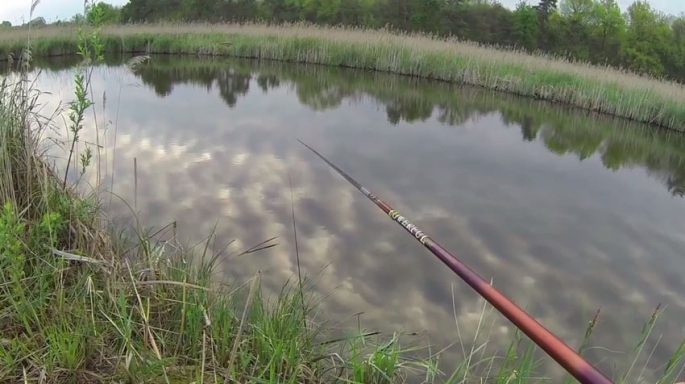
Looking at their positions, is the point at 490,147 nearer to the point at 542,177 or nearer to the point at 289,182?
the point at 542,177

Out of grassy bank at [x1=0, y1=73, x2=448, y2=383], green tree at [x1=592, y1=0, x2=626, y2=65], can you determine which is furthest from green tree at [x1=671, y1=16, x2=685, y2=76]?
grassy bank at [x1=0, y1=73, x2=448, y2=383]

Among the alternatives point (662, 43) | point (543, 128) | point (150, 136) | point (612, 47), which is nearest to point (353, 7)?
point (612, 47)

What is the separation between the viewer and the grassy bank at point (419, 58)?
10.7m

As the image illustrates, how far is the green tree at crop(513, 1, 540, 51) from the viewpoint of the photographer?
103ft

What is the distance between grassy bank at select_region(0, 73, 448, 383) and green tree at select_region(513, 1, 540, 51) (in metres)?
32.7

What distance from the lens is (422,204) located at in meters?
4.49

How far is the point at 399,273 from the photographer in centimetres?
325

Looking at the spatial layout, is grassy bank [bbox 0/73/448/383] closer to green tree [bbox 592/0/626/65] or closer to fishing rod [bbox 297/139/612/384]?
fishing rod [bbox 297/139/612/384]

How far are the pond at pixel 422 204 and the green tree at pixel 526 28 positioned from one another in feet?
79.9

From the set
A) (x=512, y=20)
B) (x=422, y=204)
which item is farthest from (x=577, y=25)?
(x=422, y=204)

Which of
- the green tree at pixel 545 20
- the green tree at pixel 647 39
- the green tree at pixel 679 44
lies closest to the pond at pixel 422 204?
the green tree at pixel 545 20

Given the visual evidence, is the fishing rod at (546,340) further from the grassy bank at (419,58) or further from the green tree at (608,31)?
the green tree at (608,31)

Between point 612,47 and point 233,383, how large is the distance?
3925cm

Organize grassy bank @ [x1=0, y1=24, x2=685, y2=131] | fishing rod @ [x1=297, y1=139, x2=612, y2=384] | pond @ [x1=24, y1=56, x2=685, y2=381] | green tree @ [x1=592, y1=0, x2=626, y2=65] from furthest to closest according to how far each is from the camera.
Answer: green tree @ [x1=592, y1=0, x2=626, y2=65]
grassy bank @ [x1=0, y1=24, x2=685, y2=131]
pond @ [x1=24, y1=56, x2=685, y2=381]
fishing rod @ [x1=297, y1=139, x2=612, y2=384]
